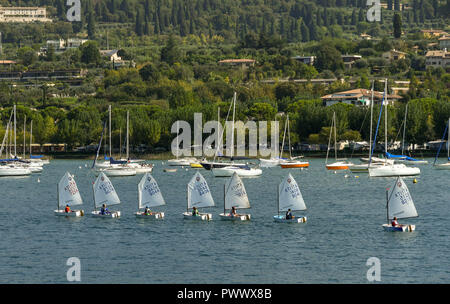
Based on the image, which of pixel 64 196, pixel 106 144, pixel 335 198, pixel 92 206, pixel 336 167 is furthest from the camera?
pixel 106 144

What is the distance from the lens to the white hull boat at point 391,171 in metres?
116

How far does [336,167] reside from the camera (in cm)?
13325

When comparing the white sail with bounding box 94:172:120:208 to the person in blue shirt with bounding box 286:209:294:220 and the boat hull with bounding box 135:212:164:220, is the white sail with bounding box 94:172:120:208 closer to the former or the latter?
the boat hull with bounding box 135:212:164:220

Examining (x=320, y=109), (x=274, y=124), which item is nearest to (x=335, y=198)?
(x=274, y=124)

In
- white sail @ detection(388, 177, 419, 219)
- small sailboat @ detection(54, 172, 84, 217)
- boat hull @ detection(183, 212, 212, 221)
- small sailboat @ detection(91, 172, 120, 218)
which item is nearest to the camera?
white sail @ detection(388, 177, 419, 219)

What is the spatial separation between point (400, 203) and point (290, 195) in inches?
367

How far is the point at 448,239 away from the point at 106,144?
13238cm

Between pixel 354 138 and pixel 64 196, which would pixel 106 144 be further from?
pixel 64 196

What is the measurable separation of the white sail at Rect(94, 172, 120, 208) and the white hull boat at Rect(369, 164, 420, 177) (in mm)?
50887

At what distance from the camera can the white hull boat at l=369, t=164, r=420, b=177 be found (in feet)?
380

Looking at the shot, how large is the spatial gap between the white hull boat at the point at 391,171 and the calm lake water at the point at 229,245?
81.7 ft

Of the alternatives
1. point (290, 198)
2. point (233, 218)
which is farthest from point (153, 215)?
point (290, 198)

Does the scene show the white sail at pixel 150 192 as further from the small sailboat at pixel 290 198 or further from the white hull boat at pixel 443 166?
the white hull boat at pixel 443 166

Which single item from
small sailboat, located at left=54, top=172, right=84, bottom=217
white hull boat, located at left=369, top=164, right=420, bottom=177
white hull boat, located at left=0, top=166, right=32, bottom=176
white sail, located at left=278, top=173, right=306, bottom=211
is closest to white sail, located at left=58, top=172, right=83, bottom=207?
small sailboat, located at left=54, top=172, right=84, bottom=217
